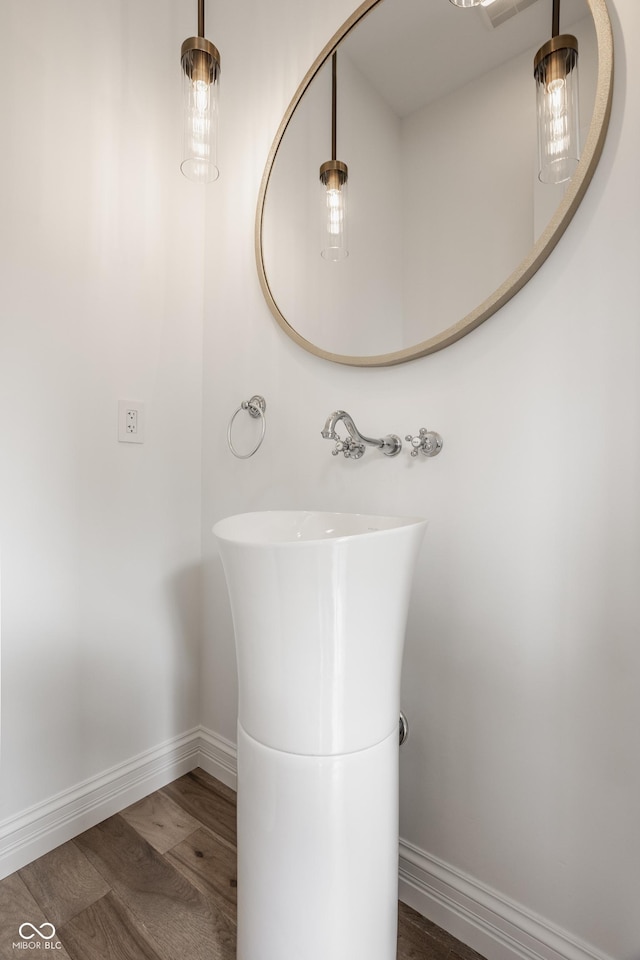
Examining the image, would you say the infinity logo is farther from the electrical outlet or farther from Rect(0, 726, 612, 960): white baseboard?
the electrical outlet

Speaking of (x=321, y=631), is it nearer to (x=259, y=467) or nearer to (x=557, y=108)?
(x=259, y=467)

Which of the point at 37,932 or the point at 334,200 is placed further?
the point at 334,200

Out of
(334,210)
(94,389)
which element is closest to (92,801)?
(94,389)

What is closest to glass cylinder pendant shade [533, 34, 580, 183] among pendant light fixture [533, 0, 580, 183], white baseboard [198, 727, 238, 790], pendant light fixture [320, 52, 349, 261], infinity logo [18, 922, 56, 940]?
pendant light fixture [533, 0, 580, 183]

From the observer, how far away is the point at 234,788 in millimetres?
1410

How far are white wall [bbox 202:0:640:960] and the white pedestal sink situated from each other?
0.25 metres

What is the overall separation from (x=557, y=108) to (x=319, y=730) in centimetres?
113

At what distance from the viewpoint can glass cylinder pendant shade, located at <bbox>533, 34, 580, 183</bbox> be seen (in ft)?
2.66

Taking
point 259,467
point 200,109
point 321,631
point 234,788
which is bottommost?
point 234,788

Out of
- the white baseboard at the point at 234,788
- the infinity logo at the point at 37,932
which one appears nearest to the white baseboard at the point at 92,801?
the white baseboard at the point at 234,788

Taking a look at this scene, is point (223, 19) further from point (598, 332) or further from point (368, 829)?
point (368, 829)

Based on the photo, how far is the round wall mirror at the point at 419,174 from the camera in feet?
2.82

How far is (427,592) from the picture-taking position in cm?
102

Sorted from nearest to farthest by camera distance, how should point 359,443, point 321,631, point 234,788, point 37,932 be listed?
1. point 321,631
2. point 37,932
3. point 359,443
4. point 234,788
